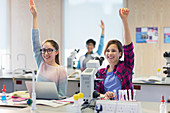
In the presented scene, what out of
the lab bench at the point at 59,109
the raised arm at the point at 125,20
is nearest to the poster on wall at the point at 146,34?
the raised arm at the point at 125,20

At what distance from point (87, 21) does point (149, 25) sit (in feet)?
5.23

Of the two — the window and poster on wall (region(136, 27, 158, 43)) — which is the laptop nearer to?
the window

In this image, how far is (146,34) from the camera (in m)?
6.33

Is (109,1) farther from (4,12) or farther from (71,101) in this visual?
(71,101)

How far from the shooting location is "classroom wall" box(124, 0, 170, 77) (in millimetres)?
6180

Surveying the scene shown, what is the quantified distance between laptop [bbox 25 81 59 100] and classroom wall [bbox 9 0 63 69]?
15.1ft

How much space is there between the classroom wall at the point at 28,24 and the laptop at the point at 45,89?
4593 millimetres

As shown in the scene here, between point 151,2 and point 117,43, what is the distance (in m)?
4.05

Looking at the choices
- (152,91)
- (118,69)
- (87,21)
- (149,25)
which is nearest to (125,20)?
(118,69)

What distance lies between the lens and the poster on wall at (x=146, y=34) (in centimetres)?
625

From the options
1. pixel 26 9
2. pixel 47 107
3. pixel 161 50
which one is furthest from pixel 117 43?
pixel 26 9

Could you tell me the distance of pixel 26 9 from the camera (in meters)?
7.20

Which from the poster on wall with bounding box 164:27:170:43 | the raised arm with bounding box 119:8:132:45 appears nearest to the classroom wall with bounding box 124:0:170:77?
the poster on wall with bounding box 164:27:170:43

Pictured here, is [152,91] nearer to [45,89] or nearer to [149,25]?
[45,89]
